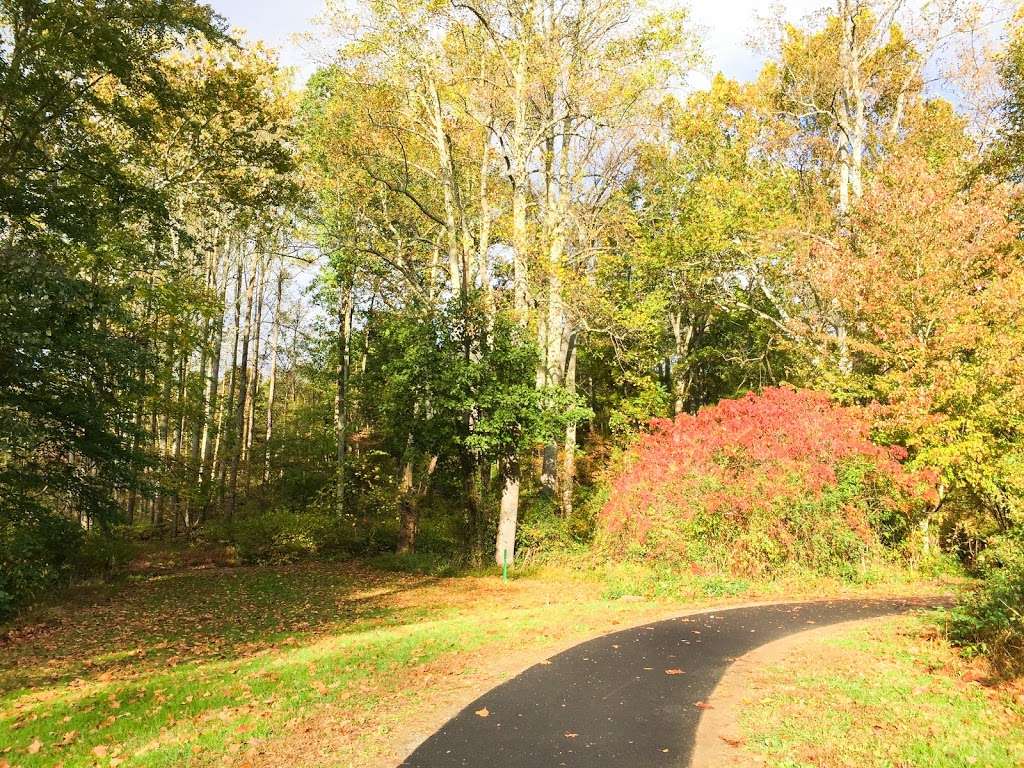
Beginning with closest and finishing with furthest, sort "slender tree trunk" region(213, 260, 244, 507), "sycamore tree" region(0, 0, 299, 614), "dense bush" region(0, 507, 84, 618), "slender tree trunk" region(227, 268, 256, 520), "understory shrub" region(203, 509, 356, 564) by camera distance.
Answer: "sycamore tree" region(0, 0, 299, 614), "dense bush" region(0, 507, 84, 618), "understory shrub" region(203, 509, 356, 564), "slender tree trunk" region(227, 268, 256, 520), "slender tree trunk" region(213, 260, 244, 507)

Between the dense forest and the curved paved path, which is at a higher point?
the dense forest

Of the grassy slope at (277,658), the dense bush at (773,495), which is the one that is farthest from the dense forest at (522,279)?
the grassy slope at (277,658)

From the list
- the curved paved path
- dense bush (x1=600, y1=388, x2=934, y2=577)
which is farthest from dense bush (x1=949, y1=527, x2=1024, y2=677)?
dense bush (x1=600, y1=388, x2=934, y2=577)

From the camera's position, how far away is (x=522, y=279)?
18875 mm

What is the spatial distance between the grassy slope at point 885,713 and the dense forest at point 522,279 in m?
1.30

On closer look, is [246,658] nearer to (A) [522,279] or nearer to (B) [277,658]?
(B) [277,658]

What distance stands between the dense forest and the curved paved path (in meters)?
3.44

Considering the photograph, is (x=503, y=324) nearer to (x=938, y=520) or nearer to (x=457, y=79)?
(x=457, y=79)

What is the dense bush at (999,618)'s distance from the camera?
23.4 feet

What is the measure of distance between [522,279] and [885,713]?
14.6 metres

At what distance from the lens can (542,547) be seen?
18703 millimetres

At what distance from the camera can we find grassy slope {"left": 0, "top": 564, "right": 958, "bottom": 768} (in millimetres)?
6020

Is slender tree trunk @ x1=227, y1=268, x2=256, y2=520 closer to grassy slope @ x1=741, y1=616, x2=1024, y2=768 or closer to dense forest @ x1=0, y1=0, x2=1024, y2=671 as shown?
dense forest @ x1=0, y1=0, x2=1024, y2=671

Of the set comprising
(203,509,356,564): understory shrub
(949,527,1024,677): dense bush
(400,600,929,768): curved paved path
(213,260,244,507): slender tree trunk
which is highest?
(213,260,244,507): slender tree trunk
